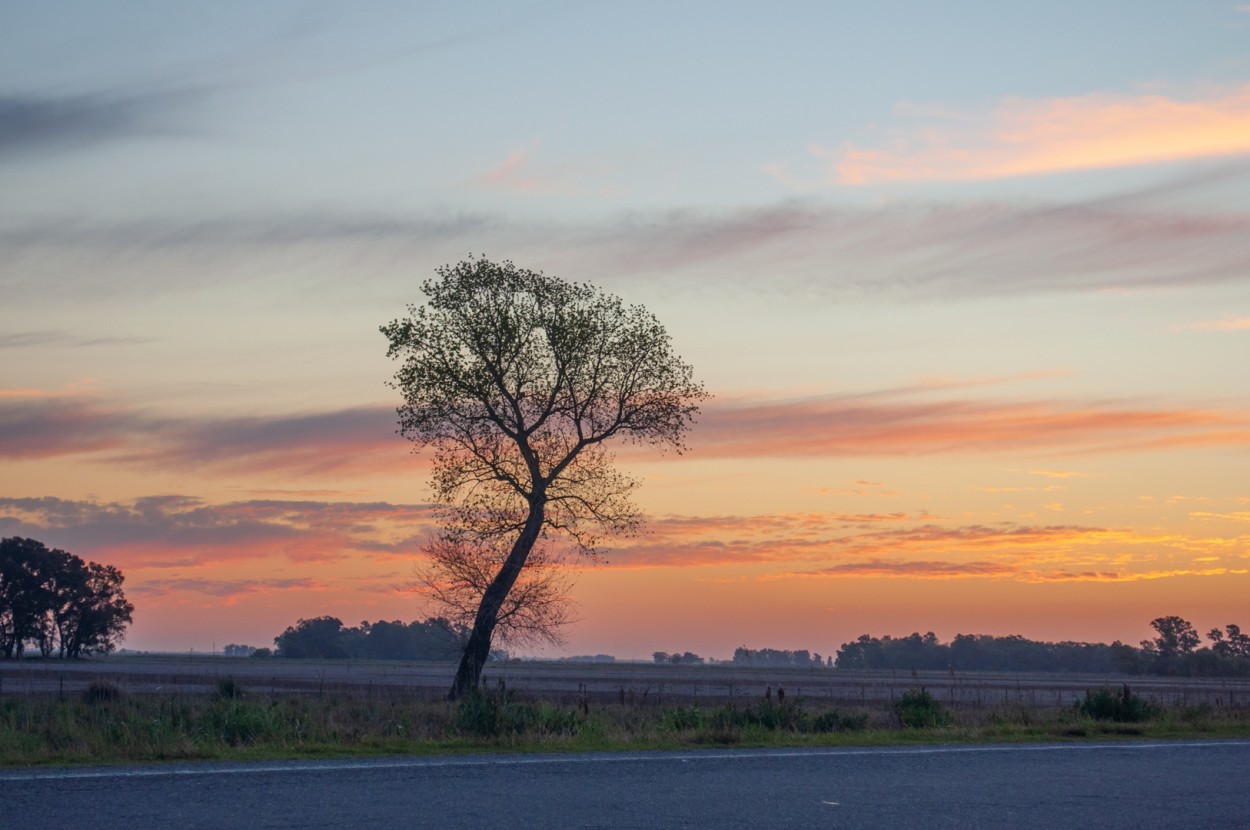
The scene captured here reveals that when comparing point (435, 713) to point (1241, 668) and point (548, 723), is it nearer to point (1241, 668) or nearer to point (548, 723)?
point (548, 723)

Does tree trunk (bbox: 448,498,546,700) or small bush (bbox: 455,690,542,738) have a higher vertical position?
tree trunk (bbox: 448,498,546,700)

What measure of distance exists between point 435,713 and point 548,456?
1153 cm

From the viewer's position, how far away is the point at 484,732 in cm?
1828

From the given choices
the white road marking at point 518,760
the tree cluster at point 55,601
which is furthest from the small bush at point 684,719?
the tree cluster at point 55,601

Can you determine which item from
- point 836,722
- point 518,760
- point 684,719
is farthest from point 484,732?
point 836,722

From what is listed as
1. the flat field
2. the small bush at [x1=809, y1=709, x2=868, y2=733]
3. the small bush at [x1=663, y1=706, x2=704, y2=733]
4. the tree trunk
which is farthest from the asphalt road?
the tree trunk

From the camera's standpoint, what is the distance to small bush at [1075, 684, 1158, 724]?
79.0ft

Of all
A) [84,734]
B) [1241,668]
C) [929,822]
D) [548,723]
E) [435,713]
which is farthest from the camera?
[1241,668]

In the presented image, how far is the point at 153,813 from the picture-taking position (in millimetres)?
9375

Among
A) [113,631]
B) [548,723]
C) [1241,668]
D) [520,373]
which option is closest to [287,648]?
[113,631]

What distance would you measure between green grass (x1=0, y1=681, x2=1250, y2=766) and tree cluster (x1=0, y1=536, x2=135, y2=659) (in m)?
89.9

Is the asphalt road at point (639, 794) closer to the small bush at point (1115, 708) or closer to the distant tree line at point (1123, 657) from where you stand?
the small bush at point (1115, 708)

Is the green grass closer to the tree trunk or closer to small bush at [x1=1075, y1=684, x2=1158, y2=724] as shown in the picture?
small bush at [x1=1075, y1=684, x2=1158, y2=724]

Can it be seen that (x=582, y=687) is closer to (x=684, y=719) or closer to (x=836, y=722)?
(x=836, y=722)
